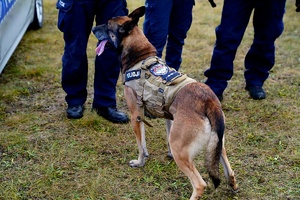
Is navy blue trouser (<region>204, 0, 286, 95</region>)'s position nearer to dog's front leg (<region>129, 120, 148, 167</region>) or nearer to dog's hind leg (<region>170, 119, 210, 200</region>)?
dog's front leg (<region>129, 120, 148, 167</region>)

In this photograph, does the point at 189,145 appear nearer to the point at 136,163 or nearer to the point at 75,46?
the point at 136,163

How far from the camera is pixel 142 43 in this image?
125 inches

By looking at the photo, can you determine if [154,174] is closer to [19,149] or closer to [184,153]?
[184,153]

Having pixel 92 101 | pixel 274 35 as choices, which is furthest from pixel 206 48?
pixel 92 101

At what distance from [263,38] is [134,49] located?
1.81 m

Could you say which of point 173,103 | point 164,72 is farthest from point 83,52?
Result: point 173,103

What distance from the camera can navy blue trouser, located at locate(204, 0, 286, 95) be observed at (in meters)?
4.18

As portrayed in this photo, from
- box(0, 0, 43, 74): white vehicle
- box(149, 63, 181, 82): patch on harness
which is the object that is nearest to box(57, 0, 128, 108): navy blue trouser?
box(149, 63, 181, 82): patch on harness

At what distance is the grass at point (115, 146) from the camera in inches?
120

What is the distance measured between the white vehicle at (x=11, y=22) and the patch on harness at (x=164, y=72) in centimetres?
191

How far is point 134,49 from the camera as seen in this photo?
317 centimetres

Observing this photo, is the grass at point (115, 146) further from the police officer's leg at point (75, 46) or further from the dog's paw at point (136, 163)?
the police officer's leg at point (75, 46)

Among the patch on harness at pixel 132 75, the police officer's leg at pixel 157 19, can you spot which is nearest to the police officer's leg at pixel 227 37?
the police officer's leg at pixel 157 19

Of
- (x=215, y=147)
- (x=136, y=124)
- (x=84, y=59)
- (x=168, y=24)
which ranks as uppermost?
(x=168, y=24)
